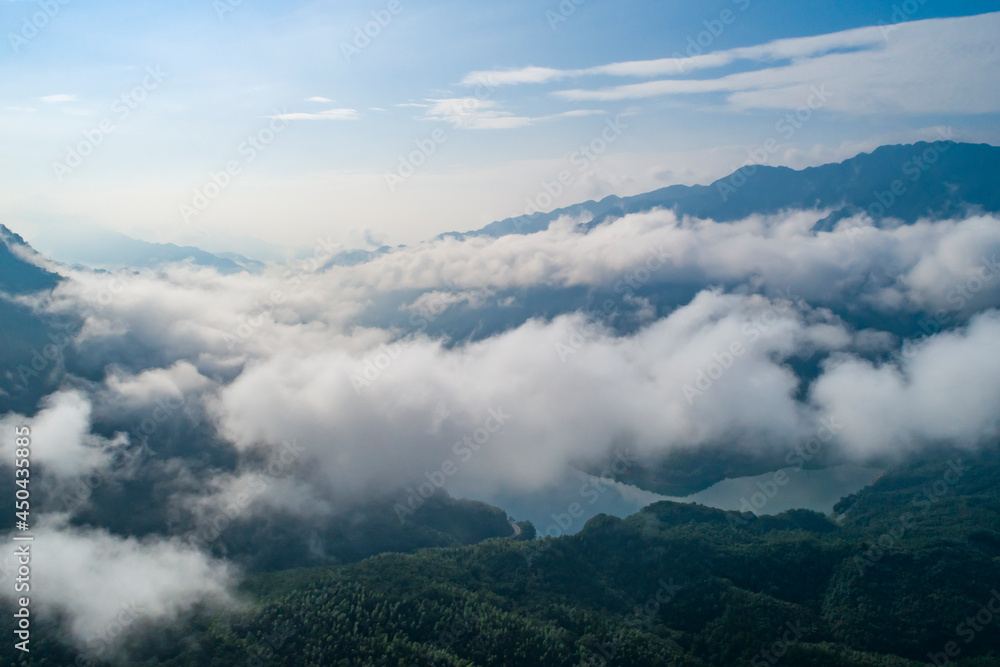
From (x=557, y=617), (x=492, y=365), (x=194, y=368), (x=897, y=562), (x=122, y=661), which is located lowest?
(x=122, y=661)

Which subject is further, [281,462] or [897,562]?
[281,462]

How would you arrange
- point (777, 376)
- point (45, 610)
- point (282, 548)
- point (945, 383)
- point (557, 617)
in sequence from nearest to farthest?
point (45, 610)
point (557, 617)
point (282, 548)
point (945, 383)
point (777, 376)

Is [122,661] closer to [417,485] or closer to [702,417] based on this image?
[417,485]

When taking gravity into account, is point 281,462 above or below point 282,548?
above

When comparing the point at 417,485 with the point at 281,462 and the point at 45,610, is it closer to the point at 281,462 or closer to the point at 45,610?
the point at 281,462

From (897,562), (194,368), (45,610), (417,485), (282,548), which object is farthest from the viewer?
(194,368)

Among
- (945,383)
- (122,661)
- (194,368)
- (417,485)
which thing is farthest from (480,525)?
(945,383)

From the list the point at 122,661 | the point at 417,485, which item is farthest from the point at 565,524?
the point at 122,661
